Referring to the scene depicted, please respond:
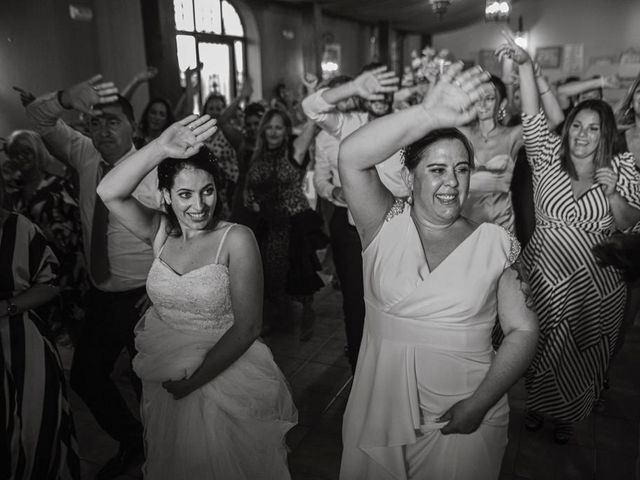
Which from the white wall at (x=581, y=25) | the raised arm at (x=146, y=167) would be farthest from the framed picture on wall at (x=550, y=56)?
the raised arm at (x=146, y=167)

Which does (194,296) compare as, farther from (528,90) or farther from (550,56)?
(550,56)

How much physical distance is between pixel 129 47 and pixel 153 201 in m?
5.53

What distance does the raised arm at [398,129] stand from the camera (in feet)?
4.60

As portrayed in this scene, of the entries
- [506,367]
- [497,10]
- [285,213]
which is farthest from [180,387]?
[497,10]

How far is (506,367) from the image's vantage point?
60.1 inches

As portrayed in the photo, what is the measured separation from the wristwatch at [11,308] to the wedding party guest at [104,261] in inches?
21.6

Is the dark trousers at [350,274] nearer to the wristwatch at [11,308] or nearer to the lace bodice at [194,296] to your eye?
the lace bodice at [194,296]

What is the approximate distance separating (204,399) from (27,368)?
0.74 meters

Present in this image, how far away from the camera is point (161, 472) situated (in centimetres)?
185

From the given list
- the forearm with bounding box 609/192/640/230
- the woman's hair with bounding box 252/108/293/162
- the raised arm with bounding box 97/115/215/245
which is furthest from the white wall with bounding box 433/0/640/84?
the raised arm with bounding box 97/115/215/245

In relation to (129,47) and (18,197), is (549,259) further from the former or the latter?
(129,47)

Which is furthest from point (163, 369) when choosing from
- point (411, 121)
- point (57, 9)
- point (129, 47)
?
point (129, 47)

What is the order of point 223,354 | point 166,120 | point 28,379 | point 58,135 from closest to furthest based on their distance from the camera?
point 223,354
point 28,379
point 58,135
point 166,120

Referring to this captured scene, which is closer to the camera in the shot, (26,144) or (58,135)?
(58,135)
